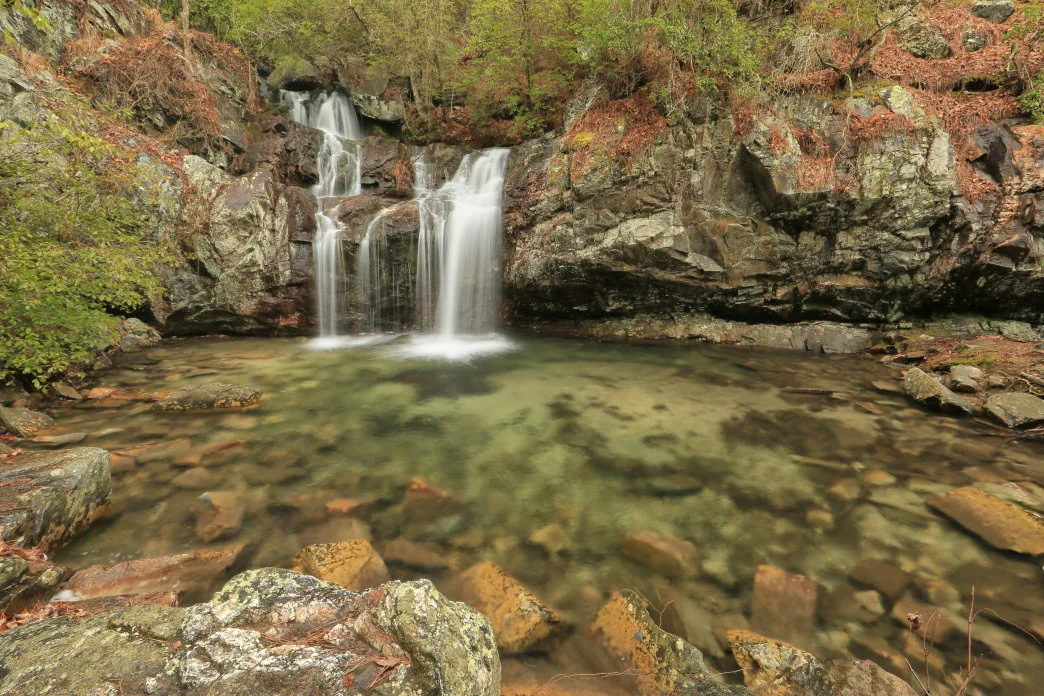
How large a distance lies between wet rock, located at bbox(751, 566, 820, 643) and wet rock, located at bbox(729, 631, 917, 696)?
8.7 inches

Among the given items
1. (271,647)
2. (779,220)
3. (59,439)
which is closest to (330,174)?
(59,439)

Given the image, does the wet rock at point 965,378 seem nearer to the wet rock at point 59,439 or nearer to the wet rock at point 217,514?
the wet rock at point 217,514

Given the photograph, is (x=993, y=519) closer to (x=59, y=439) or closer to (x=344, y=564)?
(x=344, y=564)

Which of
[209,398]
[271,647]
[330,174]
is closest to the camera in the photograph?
[271,647]

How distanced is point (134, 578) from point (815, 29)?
49.1 ft

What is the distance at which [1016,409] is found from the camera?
5766mm

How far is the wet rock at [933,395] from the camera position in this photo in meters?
6.18

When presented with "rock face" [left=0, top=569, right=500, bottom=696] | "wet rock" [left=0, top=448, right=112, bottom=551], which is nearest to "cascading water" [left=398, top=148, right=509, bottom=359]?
"wet rock" [left=0, top=448, right=112, bottom=551]

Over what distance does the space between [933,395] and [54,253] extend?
11.6 meters

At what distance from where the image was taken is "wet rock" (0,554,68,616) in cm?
228

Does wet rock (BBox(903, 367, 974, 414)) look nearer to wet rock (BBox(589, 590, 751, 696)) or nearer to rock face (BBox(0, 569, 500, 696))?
wet rock (BBox(589, 590, 751, 696))

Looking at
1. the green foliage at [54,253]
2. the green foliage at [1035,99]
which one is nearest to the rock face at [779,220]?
the green foliage at [1035,99]

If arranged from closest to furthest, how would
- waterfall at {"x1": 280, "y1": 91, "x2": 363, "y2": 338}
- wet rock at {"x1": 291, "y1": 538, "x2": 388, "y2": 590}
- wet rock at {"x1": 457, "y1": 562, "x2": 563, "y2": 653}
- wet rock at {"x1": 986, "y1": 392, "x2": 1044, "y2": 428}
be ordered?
1. wet rock at {"x1": 457, "y1": 562, "x2": 563, "y2": 653}
2. wet rock at {"x1": 291, "y1": 538, "x2": 388, "y2": 590}
3. wet rock at {"x1": 986, "y1": 392, "x2": 1044, "y2": 428}
4. waterfall at {"x1": 280, "y1": 91, "x2": 363, "y2": 338}

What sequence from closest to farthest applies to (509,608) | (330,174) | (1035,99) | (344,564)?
(509,608)
(344,564)
(1035,99)
(330,174)
